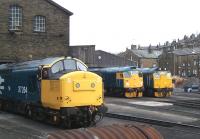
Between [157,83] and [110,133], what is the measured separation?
85.5ft

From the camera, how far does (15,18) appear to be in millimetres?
34469

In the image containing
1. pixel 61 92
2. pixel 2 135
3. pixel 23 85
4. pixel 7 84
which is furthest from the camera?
pixel 7 84

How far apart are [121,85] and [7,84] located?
41.2 ft

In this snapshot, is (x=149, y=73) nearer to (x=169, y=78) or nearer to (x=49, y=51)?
(x=169, y=78)

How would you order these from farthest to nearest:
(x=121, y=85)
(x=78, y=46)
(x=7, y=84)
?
1. (x=78, y=46)
2. (x=121, y=85)
3. (x=7, y=84)

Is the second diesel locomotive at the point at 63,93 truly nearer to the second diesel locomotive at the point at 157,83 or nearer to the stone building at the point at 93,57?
the second diesel locomotive at the point at 157,83

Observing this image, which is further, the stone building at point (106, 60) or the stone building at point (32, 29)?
the stone building at point (106, 60)

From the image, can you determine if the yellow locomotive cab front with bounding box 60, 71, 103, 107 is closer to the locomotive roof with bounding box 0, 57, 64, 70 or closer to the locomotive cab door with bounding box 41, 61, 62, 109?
the locomotive cab door with bounding box 41, 61, 62, 109

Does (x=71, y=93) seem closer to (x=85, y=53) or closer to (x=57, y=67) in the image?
(x=57, y=67)

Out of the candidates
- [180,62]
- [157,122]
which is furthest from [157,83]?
[180,62]

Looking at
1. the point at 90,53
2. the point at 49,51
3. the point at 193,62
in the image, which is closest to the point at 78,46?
the point at 90,53

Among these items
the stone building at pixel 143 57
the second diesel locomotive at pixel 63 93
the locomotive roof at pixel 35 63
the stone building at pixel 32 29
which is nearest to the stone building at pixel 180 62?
the stone building at pixel 143 57

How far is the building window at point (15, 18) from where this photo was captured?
1347 inches

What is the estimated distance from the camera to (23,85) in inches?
774
